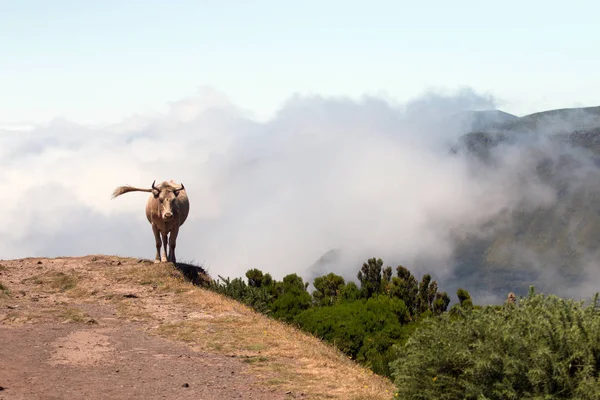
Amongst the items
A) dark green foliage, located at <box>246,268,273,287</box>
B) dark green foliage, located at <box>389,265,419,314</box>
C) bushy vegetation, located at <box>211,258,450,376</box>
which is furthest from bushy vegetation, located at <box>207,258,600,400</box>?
dark green foliage, located at <box>389,265,419,314</box>

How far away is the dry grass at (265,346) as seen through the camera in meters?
11.6

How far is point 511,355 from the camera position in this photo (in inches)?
349

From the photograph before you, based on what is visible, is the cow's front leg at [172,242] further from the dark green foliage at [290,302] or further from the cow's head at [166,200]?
the dark green foliage at [290,302]

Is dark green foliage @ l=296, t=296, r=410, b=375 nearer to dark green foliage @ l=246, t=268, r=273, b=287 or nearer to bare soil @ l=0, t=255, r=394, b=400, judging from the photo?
bare soil @ l=0, t=255, r=394, b=400

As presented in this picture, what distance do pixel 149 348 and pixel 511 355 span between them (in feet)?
24.1

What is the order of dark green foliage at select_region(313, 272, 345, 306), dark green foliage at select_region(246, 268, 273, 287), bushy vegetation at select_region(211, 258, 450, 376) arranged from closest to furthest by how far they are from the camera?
bushy vegetation at select_region(211, 258, 450, 376) → dark green foliage at select_region(246, 268, 273, 287) → dark green foliage at select_region(313, 272, 345, 306)

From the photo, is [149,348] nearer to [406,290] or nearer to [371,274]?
[406,290]

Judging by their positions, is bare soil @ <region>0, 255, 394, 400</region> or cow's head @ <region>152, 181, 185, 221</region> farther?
cow's head @ <region>152, 181, 185, 221</region>

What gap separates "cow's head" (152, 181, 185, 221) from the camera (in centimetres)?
2090

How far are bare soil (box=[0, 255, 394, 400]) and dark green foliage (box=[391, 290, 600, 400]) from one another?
185 centimetres

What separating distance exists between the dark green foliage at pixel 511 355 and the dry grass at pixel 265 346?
72.5 inches

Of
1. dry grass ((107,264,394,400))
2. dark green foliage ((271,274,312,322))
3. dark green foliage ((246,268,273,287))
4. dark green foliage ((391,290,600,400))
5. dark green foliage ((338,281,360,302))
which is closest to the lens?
dark green foliage ((391,290,600,400))

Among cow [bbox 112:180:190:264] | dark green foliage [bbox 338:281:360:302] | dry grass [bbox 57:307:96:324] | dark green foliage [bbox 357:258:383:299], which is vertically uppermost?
cow [bbox 112:180:190:264]

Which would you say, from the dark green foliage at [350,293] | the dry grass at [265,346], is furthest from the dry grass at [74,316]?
the dark green foliage at [350,293]
